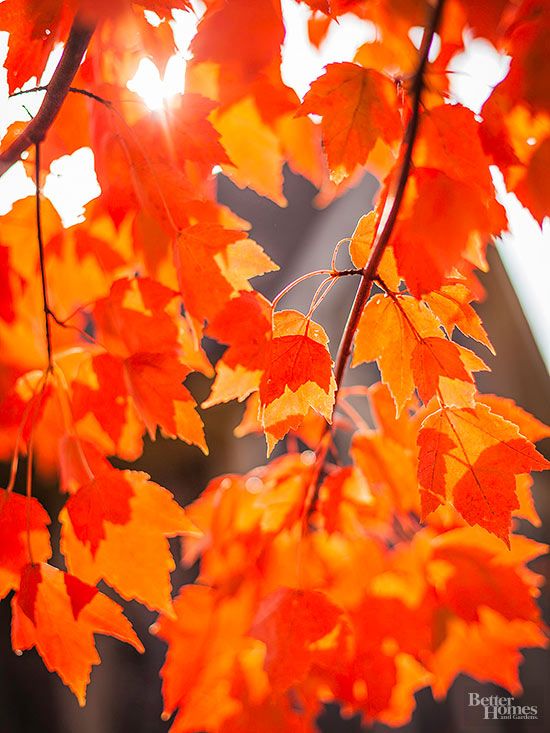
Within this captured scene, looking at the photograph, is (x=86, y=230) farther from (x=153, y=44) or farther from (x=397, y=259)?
(x=397, y=259)

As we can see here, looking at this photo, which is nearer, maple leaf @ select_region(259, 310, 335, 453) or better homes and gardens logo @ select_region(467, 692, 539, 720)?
maple leaf @ select_region(259, 310, 335, 453)

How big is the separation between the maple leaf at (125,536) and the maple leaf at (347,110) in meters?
0.36

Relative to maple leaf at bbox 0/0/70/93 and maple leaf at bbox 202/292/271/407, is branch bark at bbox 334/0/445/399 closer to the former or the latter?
maple leaf at bbox 202/292/271/407

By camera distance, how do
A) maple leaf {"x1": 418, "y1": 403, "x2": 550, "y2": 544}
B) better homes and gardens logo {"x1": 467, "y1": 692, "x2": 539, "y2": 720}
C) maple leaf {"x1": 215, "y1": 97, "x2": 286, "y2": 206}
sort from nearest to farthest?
maple leaf {"x1": 418, "y1": 403, "x2": 550, "y2": 544}
maple leaf {"x1": 215, "y1": 97, "x2": 286, "y2": 206}
better homes and gardens logo {"x1": 467, "y1": 692, "x2": 539, "y2": 720}

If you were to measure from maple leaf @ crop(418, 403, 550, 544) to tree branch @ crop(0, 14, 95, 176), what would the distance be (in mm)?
427

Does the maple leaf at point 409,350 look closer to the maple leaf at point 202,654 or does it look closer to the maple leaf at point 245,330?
the maple leaf at point 245,330

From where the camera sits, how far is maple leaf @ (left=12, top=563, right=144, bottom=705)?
0.56 m

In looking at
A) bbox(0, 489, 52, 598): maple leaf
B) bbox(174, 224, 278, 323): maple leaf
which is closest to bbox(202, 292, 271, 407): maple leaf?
bbox(174, 224, 278, 323): maple leaf

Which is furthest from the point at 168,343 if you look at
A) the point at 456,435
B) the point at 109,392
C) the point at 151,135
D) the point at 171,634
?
the point at 171,634

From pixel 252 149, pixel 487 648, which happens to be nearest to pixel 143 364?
pixel 252 149

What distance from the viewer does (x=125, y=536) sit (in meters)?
0.62

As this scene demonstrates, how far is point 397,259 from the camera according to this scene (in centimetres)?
53

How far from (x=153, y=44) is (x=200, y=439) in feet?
1.27

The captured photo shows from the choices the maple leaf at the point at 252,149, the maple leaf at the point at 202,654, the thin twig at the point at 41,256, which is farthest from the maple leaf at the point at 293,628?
the maple leaf at the point at 252,149
